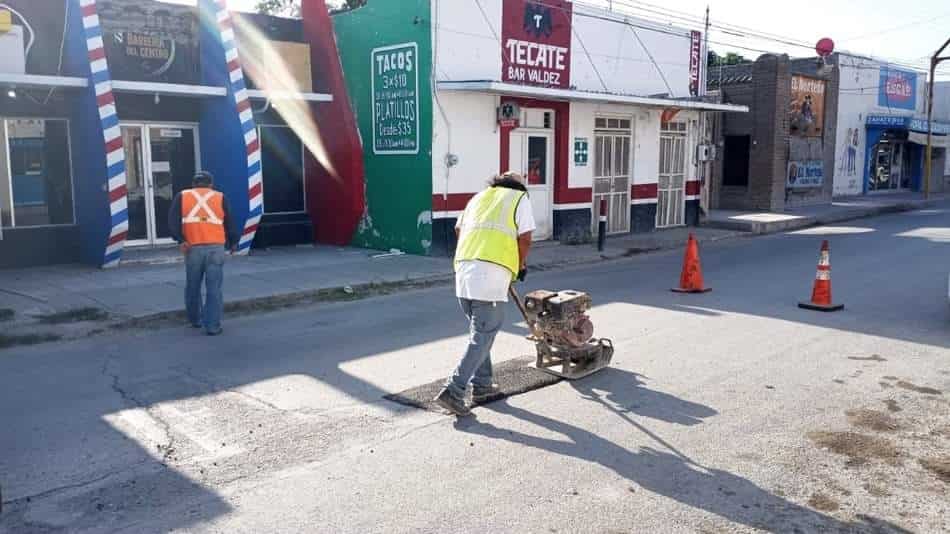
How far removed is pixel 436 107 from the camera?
14.5m

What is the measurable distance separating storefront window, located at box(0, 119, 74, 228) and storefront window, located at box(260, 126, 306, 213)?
3.72 metres

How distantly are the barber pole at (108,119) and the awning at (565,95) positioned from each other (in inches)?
214

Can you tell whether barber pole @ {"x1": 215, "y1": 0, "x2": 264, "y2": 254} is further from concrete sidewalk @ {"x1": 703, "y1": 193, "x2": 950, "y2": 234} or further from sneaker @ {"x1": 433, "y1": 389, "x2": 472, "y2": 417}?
concrete sidewalk @ {"x1": 703, "y1": 193, "x2": 950, "y2": 234}

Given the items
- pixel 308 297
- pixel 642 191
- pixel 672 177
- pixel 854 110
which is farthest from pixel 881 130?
pixel 308 297

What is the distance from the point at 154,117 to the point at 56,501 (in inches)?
436

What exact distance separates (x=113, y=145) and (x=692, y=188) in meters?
A: 14.7

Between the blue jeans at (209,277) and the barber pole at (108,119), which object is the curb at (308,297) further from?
the barber pole at (108,119)

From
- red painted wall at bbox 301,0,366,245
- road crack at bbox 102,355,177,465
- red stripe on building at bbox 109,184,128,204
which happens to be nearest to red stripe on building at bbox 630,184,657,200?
red painted wall at bbox 301,0,366,245

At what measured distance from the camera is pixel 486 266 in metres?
6.05

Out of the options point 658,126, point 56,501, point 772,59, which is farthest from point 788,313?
point 772,59

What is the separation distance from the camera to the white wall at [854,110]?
3300 cm

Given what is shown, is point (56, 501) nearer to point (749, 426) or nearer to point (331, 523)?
point (331, 523)

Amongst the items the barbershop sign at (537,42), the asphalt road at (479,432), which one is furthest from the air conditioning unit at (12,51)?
the barbershop sign at (537,42)

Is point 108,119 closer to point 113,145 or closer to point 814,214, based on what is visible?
point 113,145
